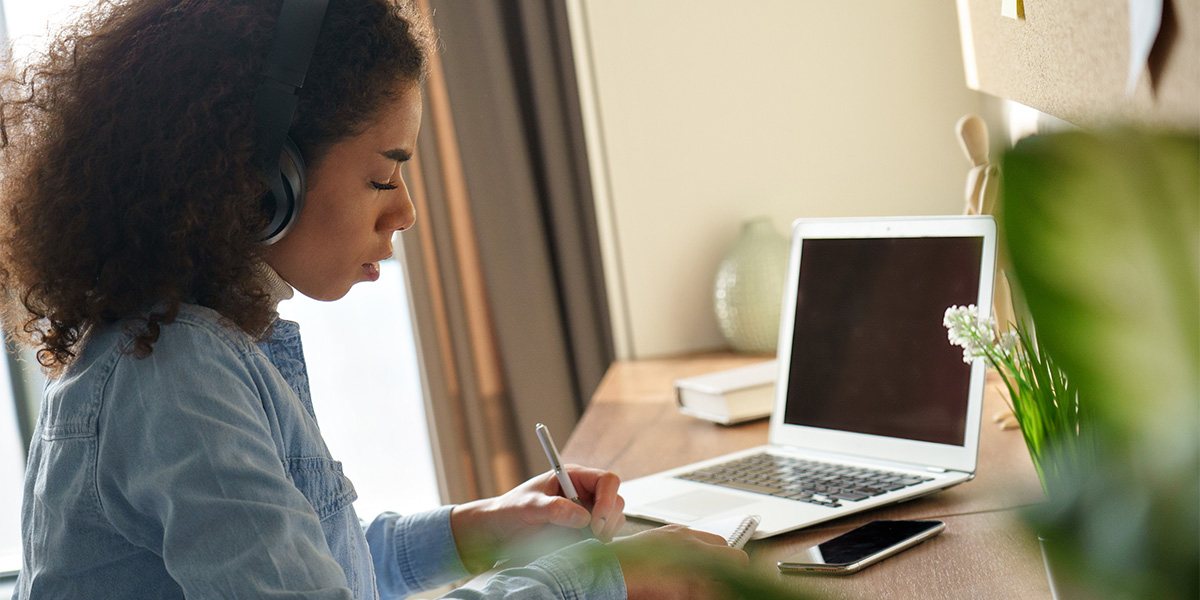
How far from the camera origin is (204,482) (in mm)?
591

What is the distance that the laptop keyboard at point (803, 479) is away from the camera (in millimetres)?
927

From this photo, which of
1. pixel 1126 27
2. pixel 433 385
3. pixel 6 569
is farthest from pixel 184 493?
pixel 6 569

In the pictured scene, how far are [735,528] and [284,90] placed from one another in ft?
1.66

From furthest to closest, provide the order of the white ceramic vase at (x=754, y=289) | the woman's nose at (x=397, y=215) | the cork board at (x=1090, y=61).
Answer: the white ceramic vase at (x=754, y=289)
the woman's nose at (x=397, y=215)
the cork board at (x=1090, y=61)

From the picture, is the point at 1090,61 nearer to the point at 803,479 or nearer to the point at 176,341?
the point at 803,479

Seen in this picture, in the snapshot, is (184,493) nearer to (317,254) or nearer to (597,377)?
(317,254)

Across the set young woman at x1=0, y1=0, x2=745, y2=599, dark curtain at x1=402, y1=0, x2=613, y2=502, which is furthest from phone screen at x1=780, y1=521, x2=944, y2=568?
dark curtain at x1=402, y1=0, x2=613, y2=502

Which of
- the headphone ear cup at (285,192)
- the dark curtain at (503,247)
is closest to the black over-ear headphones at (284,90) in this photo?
the headphone ear cup at (285,192)

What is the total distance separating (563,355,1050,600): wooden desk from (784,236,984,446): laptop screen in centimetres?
9

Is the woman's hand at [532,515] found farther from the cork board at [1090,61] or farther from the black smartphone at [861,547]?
the cork board at [1090,61]

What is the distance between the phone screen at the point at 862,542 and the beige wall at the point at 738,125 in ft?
3.65

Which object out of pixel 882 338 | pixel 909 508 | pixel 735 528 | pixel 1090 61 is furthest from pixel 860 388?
pixel 1090 61

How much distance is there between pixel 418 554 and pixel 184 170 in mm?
443

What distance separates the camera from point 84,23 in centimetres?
74
